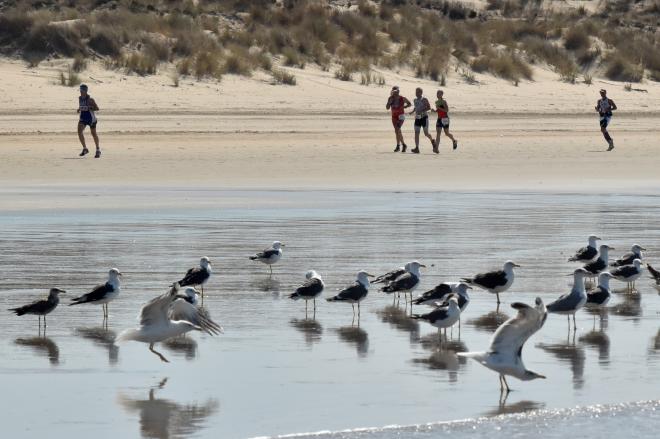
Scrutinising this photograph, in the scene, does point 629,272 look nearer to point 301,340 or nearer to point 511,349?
point 301,340

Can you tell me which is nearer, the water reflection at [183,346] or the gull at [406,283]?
the water reflection at [183,346]

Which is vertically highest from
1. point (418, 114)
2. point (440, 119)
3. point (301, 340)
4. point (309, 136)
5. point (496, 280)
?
point (418, 114)

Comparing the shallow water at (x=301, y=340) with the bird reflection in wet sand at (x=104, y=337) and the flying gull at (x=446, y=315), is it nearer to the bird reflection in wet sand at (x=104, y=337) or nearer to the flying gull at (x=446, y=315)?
the bird reflection in wet sand at (x=104, y=337)

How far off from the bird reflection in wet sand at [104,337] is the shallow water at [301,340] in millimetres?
27

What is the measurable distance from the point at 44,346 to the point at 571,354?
13.6 feet

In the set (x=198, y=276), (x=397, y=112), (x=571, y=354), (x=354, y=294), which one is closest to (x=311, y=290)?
(x=354, y=294)

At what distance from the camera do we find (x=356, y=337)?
41.6 ft

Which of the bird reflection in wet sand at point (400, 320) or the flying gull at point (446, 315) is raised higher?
the flying gull at point (446, 315)

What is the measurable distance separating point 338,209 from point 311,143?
1112 centimetres

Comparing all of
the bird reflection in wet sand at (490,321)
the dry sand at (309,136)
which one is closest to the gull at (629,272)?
the bird reflection in wet sand at (490,321)

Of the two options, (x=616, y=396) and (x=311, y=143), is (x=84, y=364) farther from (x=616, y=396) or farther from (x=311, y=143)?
(x=311, y=143)

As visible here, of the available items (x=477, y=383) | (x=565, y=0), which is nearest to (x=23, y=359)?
(x=477, y=383)

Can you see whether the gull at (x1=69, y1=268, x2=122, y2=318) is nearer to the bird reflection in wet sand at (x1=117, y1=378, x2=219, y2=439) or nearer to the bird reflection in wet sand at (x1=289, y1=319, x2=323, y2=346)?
the bird reflection in wet sand at (x1=289, y1=319, x2=323, y2=346)

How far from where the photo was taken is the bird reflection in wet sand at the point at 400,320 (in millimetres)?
12984
